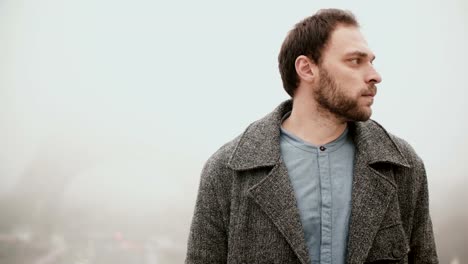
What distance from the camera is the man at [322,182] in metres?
0.94

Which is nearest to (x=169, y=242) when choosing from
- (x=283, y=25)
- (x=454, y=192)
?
(x=283, y=25)

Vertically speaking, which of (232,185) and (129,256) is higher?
(232,185)

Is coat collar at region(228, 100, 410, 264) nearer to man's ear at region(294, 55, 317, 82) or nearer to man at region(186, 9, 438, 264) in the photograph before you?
man at region(186, 9, 438, 264)

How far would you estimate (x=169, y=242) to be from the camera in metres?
1.44

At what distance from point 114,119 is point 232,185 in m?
0.64

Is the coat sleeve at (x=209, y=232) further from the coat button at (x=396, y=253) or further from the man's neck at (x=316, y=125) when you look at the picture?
the coat button at (x=396, y=253)

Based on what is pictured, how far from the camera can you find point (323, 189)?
979mm

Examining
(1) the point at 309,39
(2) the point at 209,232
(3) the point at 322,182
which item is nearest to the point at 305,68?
(1) the point at 309,39

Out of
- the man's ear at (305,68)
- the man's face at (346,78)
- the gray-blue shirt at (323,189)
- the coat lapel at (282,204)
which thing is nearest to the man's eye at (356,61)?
the man's face at (346,78)

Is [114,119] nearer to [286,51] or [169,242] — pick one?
[169,242]

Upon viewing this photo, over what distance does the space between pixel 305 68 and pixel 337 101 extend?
150 mm

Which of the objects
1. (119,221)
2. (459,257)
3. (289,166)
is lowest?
(459,257)

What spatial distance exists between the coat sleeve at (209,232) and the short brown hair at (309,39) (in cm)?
38

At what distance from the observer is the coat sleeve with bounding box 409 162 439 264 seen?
3.33 ft
